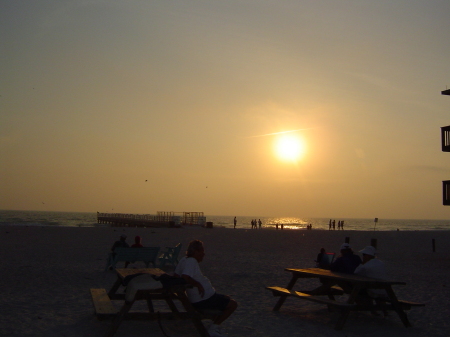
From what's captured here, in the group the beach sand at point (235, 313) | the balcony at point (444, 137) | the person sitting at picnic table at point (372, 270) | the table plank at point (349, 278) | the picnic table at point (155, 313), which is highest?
the balcony at point (444, 137)

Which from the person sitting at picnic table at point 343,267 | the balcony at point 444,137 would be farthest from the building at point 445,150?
the person sitting at picnic table at point 343,267

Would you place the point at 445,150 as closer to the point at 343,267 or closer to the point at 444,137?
the point at 444,137

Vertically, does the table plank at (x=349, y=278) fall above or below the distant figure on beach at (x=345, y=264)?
below

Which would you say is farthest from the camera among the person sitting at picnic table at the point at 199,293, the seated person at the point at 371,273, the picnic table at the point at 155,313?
the seated person at the point at 371,273

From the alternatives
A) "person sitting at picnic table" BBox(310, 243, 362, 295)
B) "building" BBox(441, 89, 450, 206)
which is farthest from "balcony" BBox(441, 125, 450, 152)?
"person sitting at picnic table" BBox(310, 243, 362, 295)

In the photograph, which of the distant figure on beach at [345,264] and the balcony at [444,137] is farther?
the balcony at [444,137]

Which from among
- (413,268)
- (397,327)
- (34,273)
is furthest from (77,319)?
(413,268)

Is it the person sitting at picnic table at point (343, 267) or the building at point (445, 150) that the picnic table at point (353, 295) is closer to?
the person sitting at picnic table at point (343, 267)

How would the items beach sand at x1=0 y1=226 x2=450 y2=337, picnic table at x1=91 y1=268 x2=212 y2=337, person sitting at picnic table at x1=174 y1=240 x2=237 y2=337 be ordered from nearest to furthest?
picnic table at x1=91 y1=268 x2=212 y2=337
person sitting at picnic table at x1=174 y1=240 x2=237 y2=337
beach sand at x1=0 y1=226 x2=450 y2=337

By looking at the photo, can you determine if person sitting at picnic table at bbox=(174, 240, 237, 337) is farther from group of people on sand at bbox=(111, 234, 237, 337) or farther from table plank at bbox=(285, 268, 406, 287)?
table plank at bbox=(285, 268, 406, 287)

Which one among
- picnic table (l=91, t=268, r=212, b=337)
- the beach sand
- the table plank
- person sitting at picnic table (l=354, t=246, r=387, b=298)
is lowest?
the beach sand

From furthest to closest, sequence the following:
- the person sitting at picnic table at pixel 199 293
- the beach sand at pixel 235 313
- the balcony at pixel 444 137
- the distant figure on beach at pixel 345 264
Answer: the balcony at pixel 444 137 → the distant figure on beach at pixel 345 264 → the beach sand at pixel 235 313 → the person sitting at picnic table at pixel 199 293

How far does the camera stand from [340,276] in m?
7.16

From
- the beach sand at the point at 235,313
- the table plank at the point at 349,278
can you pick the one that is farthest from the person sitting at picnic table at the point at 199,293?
the table plank at the point at 349,278
